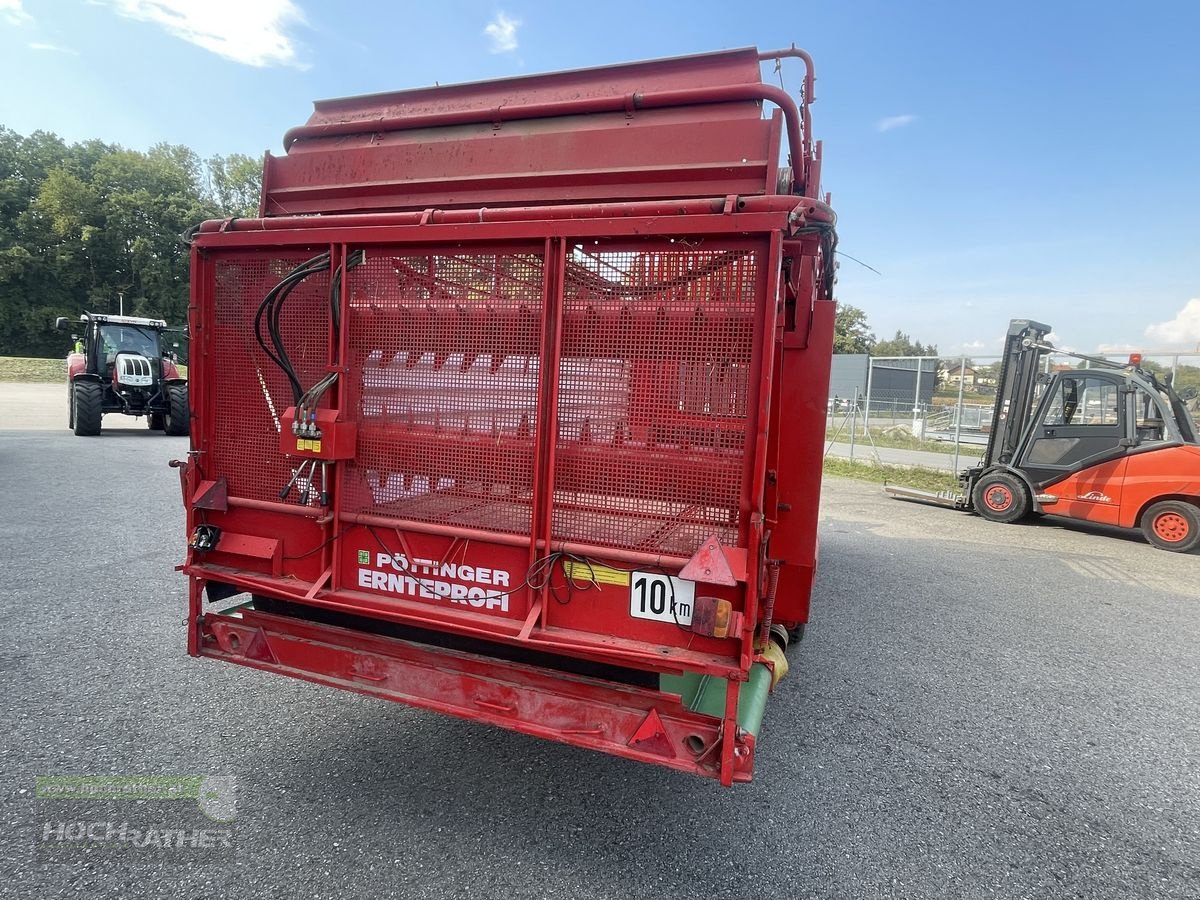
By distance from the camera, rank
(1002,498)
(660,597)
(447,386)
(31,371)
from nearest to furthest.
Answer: (660,597)
(447,386)
(1002,498)
(31,371)

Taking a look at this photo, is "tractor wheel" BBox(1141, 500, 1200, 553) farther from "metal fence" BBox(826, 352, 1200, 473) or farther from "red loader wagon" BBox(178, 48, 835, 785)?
"red loader wagon" BBox(178, 48, 835, 785)

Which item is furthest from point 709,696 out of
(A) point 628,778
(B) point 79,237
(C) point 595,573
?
(B) point 79,237

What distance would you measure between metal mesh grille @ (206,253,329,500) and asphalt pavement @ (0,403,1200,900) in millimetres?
1384

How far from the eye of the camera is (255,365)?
9.60 feet

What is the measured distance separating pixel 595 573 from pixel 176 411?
17.1 meters

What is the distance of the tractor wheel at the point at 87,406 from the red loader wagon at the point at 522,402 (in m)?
15.3

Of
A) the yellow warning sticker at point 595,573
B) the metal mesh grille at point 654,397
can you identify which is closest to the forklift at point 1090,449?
the metal mesh grille at point 654,397

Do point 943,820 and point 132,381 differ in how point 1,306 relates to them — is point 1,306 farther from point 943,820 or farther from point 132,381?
point 943,820

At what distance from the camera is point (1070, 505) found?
9.17 metres

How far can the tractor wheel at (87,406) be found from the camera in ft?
48.3

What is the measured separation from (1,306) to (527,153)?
5853 cm

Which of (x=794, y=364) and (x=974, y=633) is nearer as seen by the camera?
(x=794, y=364)

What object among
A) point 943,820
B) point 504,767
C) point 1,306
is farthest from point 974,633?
point 1,306

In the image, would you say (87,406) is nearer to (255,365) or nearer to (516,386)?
(255,365)
